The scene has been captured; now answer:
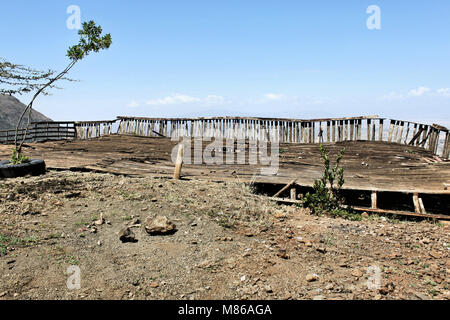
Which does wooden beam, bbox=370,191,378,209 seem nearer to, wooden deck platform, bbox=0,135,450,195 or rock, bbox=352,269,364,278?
wooden deck platform, bbox=0,135,450,195

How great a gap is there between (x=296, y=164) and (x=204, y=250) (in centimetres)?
802

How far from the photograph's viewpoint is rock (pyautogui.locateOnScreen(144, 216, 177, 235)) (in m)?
6.07

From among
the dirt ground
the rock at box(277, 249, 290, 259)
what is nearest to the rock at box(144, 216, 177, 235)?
the dirt ground

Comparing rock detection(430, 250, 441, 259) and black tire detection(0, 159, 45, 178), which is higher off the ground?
black tire detection(0, 159, 45, 178)

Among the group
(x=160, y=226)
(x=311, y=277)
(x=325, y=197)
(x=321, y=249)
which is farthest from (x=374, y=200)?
(x=160, y=226)

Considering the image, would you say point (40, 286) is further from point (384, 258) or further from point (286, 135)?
point (286, 135)

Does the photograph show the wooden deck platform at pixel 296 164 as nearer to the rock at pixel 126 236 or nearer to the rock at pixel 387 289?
the rock at pixel 126 236

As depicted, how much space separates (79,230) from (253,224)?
139 inches

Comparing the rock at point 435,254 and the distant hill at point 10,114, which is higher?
the distant hill at point 10,114

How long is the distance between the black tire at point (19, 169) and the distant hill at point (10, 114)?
158ft

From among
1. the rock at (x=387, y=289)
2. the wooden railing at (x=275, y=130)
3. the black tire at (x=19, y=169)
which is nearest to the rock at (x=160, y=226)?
the rock at (x=387, y=289)

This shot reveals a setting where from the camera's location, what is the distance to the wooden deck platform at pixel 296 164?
9945 millimetres

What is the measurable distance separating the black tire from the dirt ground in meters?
1.20
